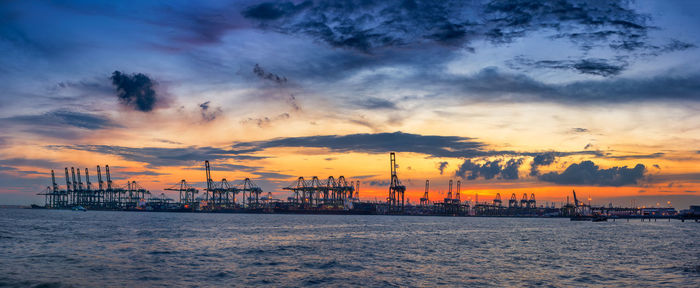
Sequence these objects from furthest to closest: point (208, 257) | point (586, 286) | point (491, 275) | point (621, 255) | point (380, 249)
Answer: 1. point (380, 249)
2. point (621, 255)
3. point (208, 257)
4. point (491, 275)
5. point (586, 286)

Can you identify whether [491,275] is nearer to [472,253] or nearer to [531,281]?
[531,281]

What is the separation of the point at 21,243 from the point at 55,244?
12.6ft

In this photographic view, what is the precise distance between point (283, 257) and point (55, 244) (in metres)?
26.9

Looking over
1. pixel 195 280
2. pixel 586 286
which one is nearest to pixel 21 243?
pixel 195 280

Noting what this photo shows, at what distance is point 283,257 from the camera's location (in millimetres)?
46312

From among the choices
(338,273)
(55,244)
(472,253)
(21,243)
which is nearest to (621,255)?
(472,253)

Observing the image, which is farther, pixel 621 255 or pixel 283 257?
pixel 621 255

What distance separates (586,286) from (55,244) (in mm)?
52554

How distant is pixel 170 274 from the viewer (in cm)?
3431

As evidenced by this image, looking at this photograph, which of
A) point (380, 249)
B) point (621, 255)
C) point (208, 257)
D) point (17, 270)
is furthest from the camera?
point (380, 249)

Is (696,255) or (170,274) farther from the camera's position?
(696,255)

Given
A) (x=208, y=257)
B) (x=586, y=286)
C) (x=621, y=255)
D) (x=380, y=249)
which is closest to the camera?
(x=586, y=286)

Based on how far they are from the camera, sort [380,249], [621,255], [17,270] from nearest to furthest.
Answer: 1. [17,270]
2. [621,255]
3. [380,249]

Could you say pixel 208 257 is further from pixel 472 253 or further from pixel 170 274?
pixel 472 253
